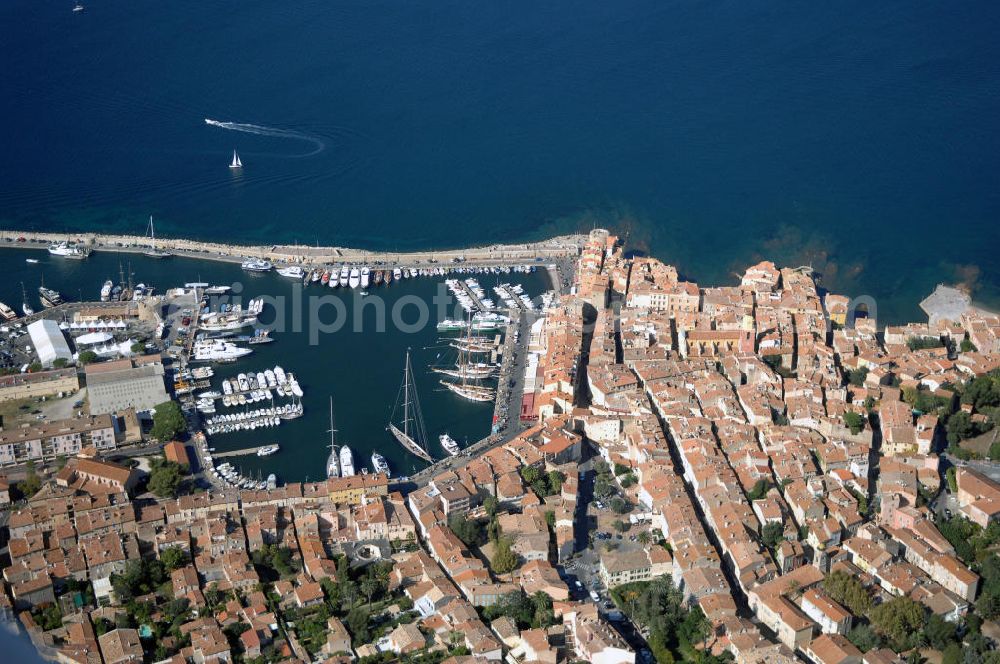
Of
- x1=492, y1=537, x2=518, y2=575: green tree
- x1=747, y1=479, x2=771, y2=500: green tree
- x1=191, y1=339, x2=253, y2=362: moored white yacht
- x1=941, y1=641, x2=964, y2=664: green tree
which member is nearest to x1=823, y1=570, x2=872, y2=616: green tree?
x1=941, y1=641, x2=964, y2=664: green tree

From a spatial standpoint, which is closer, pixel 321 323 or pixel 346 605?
pixel 346 605

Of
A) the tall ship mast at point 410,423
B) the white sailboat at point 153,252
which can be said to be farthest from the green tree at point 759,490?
the white sailboat at point 153,252

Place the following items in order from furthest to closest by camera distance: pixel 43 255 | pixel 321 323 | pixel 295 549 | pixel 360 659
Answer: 1. pixel 43 255
2. pixel 321 323
3. pixel 295 549
4. pixel 360 659

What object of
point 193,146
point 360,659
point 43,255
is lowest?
point 360,659

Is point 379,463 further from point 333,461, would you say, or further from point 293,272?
point 293,272

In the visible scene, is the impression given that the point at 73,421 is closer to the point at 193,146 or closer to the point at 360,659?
the point at 360,659

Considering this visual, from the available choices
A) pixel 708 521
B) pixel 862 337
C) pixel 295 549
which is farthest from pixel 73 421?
pixel 862 337

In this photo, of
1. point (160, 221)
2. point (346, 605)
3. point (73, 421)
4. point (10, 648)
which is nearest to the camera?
point (10, 648)

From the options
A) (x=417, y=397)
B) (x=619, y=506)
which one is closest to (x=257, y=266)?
(x=417, y=397)
